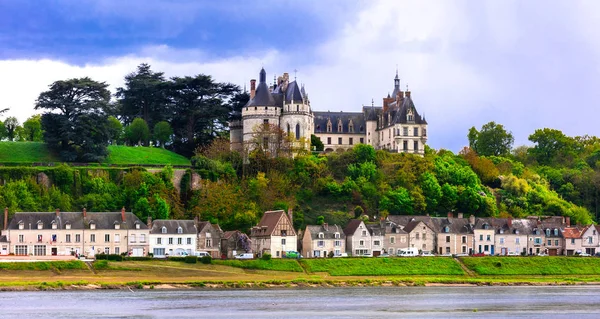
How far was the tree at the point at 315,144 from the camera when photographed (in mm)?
121438

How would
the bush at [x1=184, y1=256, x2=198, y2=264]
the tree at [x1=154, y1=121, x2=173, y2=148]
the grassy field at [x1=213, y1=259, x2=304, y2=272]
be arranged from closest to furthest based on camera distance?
the bush at [x1=184, y1=256, x2=198, y2=264], the grassy field at [x1=213, y1=259, x2=304, y2=272], the tree at [x1=154, y1=121, x2=173, y2=148]

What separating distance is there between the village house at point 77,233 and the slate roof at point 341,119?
117 ft

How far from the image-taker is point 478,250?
10419 centimetres

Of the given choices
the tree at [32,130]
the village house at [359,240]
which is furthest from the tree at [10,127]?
the village house at [359,240]

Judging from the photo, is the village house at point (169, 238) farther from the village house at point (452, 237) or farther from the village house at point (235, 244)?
the village house at point (452, 237)

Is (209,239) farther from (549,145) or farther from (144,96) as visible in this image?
(549,145)

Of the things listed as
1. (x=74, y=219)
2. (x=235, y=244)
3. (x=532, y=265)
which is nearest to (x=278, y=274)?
(x=235, y=244)

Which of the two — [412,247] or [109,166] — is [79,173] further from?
[412,247]

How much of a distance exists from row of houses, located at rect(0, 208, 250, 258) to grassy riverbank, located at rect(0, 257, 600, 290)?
23.9 feet

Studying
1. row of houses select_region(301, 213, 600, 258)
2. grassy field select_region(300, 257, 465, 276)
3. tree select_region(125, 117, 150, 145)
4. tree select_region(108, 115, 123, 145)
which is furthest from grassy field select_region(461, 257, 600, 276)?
tree select_region(125, 117, 150, 145)

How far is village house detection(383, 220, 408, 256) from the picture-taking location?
10100 cm

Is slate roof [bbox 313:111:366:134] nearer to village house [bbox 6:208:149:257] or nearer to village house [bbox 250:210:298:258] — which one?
village house [bbox 250:210:298:258]

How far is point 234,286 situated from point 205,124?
43.5 m

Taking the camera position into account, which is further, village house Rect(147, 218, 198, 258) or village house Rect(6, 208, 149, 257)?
village house Rect(147, 218, 198, 258)
